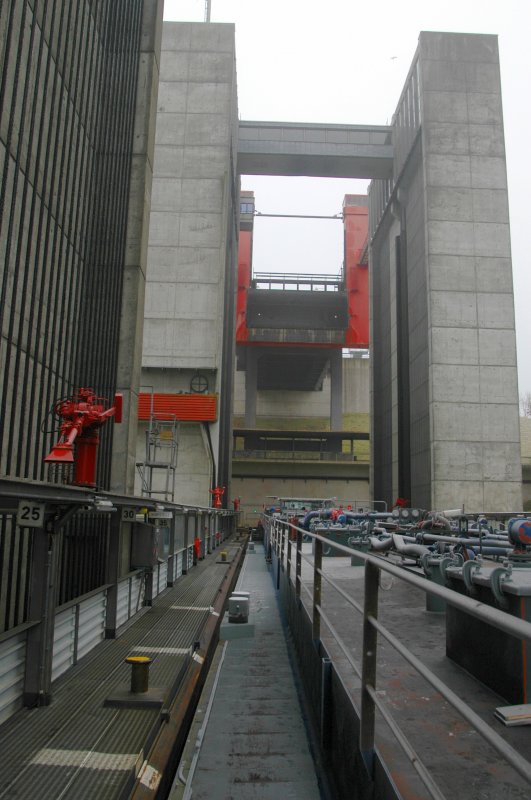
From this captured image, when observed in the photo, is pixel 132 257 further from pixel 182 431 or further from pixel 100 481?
pixel 182 431

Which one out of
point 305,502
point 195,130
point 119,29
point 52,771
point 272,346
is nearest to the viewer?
point 52,771

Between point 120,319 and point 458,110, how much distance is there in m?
25.5

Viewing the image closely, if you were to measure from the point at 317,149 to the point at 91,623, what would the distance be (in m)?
34.2

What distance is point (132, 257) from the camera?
10.9 m

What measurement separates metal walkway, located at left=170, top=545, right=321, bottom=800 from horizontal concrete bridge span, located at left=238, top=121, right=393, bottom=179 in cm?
3307

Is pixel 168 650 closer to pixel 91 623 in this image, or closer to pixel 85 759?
pixel 91 623

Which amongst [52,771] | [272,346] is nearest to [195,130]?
[272,346]

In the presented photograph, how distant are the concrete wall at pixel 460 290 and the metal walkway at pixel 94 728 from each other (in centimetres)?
2244

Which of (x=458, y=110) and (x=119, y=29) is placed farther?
(x=458, y=110)

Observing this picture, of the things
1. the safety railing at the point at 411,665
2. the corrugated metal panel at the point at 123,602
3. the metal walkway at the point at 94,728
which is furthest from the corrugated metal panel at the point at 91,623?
the safety railing at the point at 411,665

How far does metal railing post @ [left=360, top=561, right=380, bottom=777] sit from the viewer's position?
2.46 meters

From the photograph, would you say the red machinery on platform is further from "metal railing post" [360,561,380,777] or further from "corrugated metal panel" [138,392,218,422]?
"corrugated metal panel" [138,392,218,422]

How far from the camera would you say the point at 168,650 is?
572 centimetres

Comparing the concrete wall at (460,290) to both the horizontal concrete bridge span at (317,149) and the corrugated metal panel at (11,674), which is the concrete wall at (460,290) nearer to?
the horizontal concrete bridge span at (317,149)
